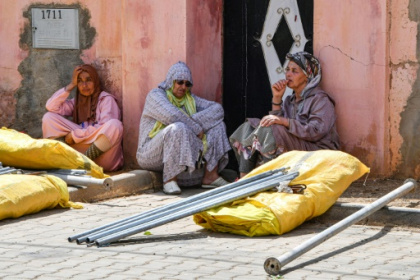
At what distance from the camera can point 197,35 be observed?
10094mm

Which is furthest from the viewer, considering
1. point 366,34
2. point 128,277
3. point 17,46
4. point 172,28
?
point 17,46

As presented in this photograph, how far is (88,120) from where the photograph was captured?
10.4 m

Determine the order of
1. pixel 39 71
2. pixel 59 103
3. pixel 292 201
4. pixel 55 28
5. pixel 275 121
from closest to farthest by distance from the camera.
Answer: pixel 292 201 < pixel 275 121 < pixel 59 103 < pixel 55 28 < pixel 39 71

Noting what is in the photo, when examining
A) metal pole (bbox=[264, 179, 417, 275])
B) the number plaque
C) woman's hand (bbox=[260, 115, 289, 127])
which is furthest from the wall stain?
metal pole (bbox=[264, 179, 417, 275])

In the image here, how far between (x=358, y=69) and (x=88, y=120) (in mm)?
2681

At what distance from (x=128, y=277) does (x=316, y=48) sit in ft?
13.4

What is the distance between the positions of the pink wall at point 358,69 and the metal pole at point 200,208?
1678 mm

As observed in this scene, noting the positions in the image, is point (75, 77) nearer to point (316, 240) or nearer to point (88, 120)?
point (88, 120)

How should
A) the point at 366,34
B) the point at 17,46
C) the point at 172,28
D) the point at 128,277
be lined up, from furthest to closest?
the point at 17,46, the point at 172,28, the point at 366,34, the point at 128,277

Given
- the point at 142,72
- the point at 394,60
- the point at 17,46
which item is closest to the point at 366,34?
the point at 394,60

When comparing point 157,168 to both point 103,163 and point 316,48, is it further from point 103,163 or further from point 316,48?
point 316,48

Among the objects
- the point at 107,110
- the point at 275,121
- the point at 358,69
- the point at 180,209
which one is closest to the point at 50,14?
the point at 107,110

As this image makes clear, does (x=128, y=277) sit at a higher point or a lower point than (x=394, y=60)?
lower

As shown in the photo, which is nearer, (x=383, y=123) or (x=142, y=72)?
(x=383, y=123)
